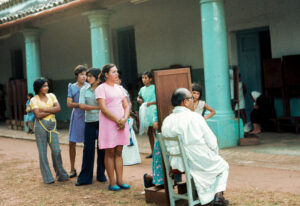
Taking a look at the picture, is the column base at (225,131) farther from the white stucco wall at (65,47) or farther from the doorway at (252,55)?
the white stucco wall at (65,47)

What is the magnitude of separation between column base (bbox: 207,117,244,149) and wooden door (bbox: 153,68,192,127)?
3.54m

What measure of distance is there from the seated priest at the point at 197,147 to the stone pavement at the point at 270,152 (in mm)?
2328

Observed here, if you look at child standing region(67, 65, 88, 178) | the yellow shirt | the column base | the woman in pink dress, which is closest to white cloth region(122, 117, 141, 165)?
child standing region(67, 65, 88, 178)

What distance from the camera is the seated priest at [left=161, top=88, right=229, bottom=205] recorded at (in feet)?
14.6

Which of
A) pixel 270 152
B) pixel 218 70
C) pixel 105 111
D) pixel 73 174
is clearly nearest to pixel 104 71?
pixel 105 111

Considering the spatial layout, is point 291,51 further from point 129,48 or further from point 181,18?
point 129,48

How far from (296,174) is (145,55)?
25.7 ft

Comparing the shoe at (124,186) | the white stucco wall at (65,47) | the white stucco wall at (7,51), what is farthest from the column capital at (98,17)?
the white stucco wall at (7,51)

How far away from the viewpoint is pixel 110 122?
574 cm

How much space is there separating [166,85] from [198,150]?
0.83m

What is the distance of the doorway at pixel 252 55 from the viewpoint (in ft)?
35.2

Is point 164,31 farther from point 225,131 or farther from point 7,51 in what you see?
point 7,51

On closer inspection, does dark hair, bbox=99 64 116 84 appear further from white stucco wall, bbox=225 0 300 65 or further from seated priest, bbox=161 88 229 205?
white stucco wall, bbox=225 0 300 65

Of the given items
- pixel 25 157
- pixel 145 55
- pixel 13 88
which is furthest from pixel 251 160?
pixel 13 88
